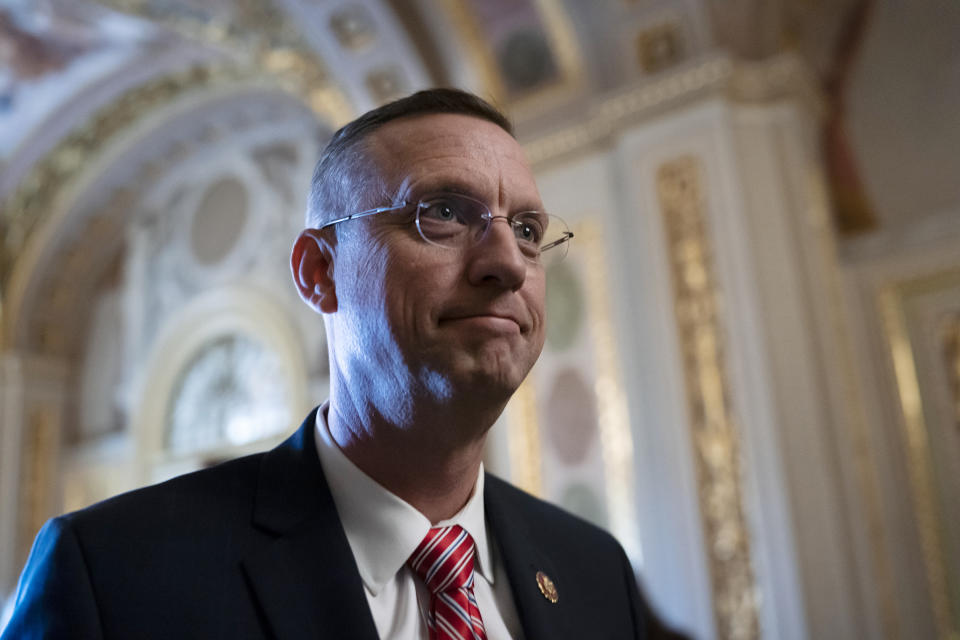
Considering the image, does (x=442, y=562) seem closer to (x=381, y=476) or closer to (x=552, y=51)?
(x=381, y=476)

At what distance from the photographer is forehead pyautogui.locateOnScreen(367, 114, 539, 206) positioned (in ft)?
4.77

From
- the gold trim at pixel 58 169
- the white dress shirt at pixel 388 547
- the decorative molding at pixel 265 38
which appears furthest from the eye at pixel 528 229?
the gold trim at pixel 58 169

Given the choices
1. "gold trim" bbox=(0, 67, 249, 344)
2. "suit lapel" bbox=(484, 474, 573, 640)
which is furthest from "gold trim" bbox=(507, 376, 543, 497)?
"gold trim" bbox=(0, 67, 249, 344)

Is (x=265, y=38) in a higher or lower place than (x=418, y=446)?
higher

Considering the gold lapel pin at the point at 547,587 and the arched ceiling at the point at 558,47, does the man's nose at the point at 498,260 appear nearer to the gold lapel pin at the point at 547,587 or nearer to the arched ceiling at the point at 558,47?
the gold lapel pin at the point at 547,587

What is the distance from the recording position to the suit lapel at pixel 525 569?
1498mm

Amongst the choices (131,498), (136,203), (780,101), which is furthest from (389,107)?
(136,203)

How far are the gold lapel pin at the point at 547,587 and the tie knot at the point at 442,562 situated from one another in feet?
0.54

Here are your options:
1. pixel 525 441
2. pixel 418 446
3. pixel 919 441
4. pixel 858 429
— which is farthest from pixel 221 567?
pixel 919 441

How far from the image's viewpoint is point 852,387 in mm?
5441

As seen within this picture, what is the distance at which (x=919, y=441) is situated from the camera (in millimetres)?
5504

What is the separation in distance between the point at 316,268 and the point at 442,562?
600mm

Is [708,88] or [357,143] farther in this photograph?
[708,88]

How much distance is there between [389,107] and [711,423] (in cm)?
400
